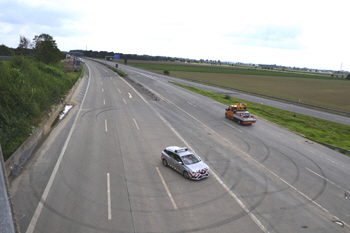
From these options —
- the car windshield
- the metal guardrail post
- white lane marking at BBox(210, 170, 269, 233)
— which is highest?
the metal guardrail post

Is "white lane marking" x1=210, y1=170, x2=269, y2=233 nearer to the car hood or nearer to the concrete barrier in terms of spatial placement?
the car hood

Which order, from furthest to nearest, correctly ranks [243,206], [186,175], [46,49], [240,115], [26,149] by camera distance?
[46,49], [240,115], [26,149], [186,175], [243,206]

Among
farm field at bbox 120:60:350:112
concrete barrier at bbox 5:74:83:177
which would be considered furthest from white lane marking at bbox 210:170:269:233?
farm field at bbox 120:60:350:112

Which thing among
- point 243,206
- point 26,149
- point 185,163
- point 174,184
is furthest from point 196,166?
point 26,149

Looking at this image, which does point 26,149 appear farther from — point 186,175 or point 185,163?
point 186,175

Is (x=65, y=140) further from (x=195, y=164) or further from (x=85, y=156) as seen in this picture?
(x=195, y=164)

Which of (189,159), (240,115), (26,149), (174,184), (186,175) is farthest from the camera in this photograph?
(240,115)
